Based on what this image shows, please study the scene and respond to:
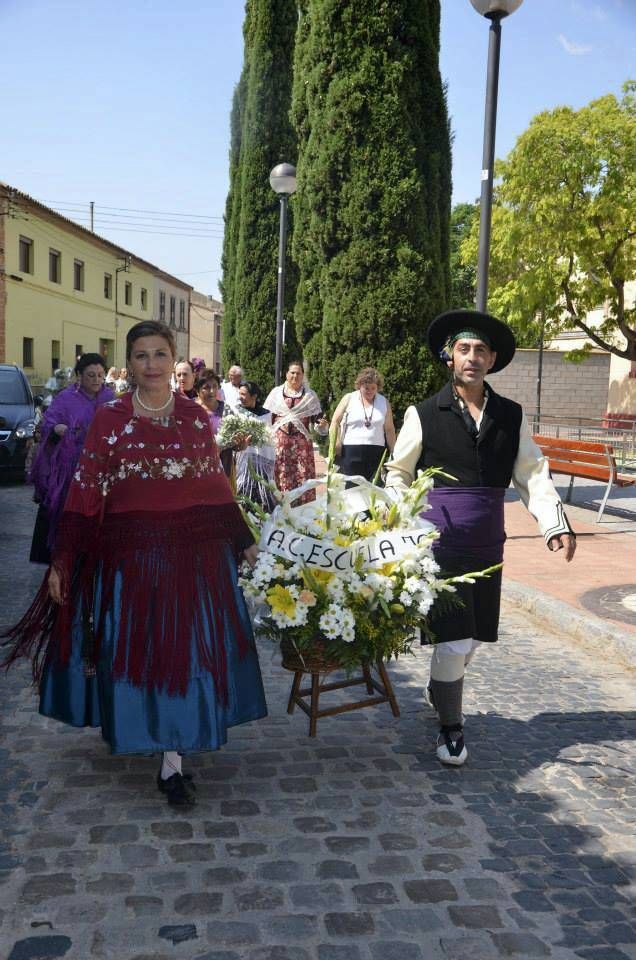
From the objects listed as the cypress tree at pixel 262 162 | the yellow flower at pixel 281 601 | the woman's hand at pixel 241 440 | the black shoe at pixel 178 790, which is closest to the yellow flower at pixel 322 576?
the yellow flower at pixel 281 601

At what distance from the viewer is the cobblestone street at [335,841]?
8.83 ft

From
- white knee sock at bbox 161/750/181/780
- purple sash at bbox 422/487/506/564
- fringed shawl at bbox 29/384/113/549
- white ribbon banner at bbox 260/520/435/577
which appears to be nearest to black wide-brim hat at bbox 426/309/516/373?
purple sash at bbox 422/487/506/564

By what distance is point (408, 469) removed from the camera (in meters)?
4.27

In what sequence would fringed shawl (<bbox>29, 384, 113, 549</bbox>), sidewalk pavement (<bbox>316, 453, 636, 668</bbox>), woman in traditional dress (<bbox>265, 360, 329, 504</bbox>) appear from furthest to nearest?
woman in traditional dress (<bbox>265, 360, 329, 504</bbox>) → fringed shawl (<bbox>29, 384, 113, 549</bbox>) → sidewalk pavement (<bbox>316, 453, 636, 668</bbox>)

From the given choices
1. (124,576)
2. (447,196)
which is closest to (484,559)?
(124,576)

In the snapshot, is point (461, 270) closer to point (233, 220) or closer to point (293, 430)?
point (233, 220)

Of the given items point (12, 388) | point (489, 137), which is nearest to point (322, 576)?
point (489, 137)

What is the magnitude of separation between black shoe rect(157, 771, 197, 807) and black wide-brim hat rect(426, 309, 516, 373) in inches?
89.7

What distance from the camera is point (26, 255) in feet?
111

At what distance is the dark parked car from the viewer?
1367 centimetres

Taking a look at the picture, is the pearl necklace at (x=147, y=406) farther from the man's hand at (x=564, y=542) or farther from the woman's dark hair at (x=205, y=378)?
the woman's dark hair at (x=205, y=378)

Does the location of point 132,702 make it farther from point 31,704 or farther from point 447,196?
point 447,196

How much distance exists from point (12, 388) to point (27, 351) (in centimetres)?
2083

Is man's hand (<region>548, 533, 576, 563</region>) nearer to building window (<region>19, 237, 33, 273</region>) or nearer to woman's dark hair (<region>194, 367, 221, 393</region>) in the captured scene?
woman's dark hair (<region>194, 367, 221, 393</region>)
